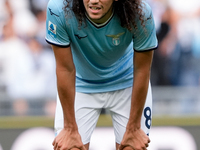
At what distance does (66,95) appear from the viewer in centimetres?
318

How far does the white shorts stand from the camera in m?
3.56

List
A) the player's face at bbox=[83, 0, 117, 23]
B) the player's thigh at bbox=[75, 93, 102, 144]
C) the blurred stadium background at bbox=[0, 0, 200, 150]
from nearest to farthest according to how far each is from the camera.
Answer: the player's face at bbox=[83, 0, 117, 23] → the player's thigh at bbox=[75, 93, 102, 144] → the blurred stadium background at bbox=[0, 0, 200, 150]

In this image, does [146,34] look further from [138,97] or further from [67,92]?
[67,92]

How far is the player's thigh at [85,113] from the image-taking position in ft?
11.6

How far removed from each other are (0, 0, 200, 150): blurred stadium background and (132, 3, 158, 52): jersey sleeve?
224cm

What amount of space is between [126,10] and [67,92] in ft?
2.37

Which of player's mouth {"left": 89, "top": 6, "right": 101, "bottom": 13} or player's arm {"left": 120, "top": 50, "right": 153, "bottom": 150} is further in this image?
player's arm {"left": 120, "top": 50, "right": 153, "bottom": 150}

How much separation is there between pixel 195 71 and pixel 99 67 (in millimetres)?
2900

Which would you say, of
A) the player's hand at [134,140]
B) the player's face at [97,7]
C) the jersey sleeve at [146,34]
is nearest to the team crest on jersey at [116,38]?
the jersey sleeve at [146,34]

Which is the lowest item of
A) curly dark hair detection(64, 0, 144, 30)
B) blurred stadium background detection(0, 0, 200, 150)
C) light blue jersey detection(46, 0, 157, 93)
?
blurred stadium background detection(0, 0, 200, 150)

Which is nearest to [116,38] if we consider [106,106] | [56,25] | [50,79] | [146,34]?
[146,34]

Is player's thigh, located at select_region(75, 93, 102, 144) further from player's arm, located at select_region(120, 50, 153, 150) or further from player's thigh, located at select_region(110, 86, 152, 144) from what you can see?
player's arm, located at select_region(120, 50, 153, 150)

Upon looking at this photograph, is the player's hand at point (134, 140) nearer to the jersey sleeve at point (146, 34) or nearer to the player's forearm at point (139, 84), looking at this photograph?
the player's forearm at point (139, 84)

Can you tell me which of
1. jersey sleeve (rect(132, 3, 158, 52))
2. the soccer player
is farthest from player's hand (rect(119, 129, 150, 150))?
jersey sleeve (rect(132, 3, 158, 52))
